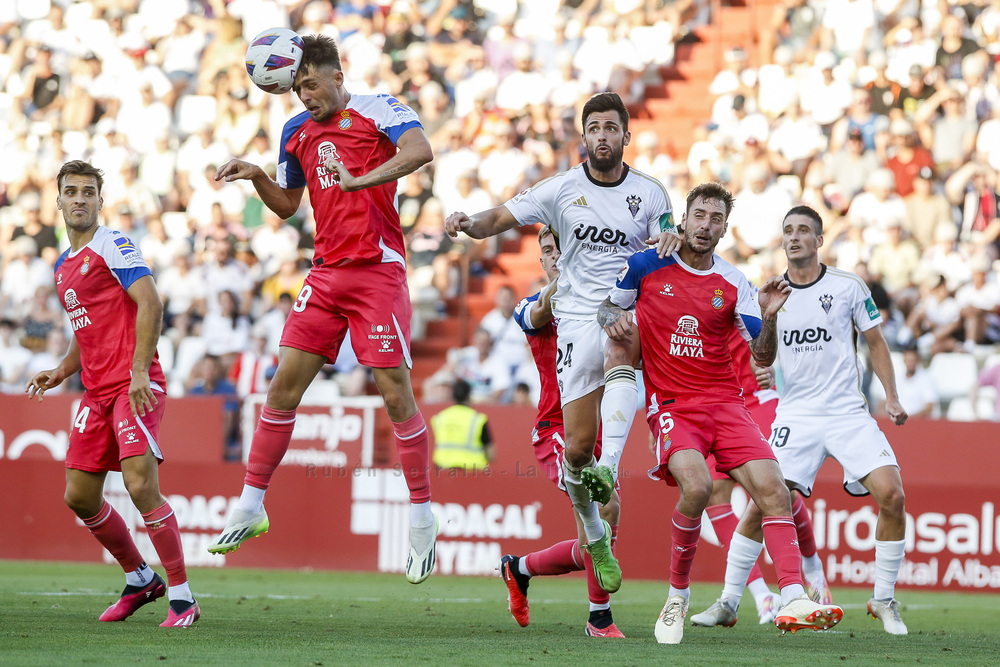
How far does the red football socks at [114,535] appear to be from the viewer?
846cm

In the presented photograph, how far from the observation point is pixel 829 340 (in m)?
9.23

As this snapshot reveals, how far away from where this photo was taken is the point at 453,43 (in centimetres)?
2131

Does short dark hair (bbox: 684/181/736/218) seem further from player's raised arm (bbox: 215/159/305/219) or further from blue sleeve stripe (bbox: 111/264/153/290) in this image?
blue sleeve stripe (bbox: 111/264/153/290)

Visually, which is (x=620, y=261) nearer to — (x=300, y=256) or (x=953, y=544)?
(x=953, y=544)

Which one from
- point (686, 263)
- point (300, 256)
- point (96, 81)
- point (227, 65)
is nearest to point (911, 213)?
point (300, 256)

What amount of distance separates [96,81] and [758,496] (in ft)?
57.5

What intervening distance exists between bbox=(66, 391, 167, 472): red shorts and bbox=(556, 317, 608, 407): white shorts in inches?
99.5

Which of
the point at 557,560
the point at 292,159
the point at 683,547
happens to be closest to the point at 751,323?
the point at 683,547

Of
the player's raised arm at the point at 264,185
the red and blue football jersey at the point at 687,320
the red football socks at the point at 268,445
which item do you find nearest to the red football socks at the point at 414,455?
the red football socks at the point at 268,445

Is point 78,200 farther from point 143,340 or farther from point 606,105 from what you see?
point 606,105

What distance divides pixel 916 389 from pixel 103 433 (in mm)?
9414

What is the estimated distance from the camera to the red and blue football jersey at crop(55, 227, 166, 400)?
8109 mm

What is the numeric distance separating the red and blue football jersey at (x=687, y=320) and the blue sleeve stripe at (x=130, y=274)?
291cm

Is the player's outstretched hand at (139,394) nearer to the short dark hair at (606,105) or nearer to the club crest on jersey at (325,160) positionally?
the club crest on jersey at (325,160)
